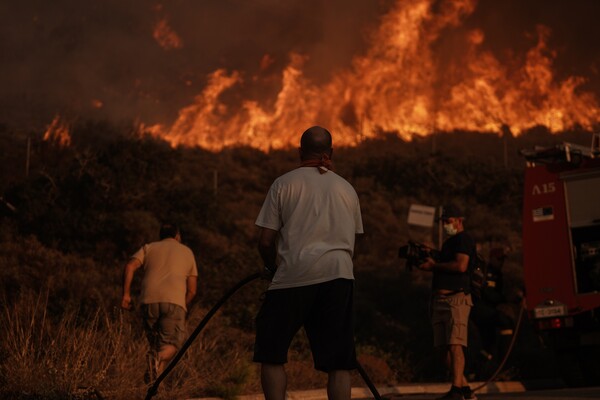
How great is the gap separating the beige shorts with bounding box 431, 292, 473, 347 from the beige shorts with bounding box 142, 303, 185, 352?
2488 millimetres

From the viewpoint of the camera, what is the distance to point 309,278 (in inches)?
220

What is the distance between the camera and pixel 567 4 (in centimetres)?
4747

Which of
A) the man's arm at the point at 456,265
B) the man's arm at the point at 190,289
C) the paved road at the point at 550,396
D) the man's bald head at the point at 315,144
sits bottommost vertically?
the paved road at the point at 550,396

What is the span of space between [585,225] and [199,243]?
12862mm

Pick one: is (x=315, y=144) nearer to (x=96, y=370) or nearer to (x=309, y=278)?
(x=309, y=278)

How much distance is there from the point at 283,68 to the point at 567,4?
48.8ft

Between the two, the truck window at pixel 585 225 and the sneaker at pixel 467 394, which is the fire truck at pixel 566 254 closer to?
the truck window at pixel 585 225

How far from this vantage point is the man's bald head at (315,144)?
19.3 ft

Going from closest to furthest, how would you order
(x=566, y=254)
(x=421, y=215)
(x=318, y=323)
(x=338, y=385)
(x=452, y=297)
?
1. (x=338, y=385)
2. (x=318, y=323)
3. (x=452, y=297)
4. (x=566, y=254)
5. (x=421, y=215)

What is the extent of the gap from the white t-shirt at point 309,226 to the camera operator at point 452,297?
374cm

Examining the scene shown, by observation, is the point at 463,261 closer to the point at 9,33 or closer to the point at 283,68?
the point at 283,68

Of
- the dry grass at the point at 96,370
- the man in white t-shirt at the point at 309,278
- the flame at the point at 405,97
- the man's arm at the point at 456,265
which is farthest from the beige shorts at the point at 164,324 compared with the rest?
the flame at the point at 405,97

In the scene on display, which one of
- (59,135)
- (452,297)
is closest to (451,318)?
(452,297)

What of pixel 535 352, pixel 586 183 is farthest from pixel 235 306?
pixel 586 183
